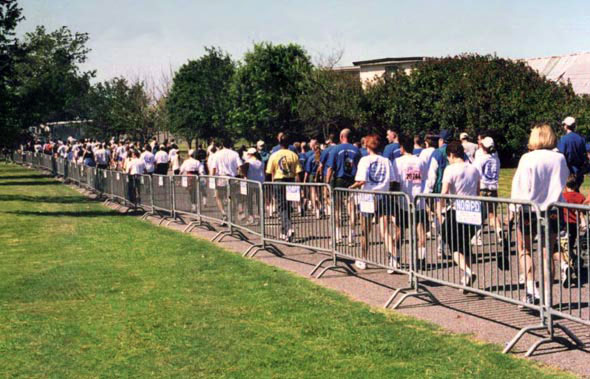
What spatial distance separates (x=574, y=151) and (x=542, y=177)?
590cm

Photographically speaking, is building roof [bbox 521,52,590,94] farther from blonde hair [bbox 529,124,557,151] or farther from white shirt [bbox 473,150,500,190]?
blonde hair [bbox 529,124,557,151]

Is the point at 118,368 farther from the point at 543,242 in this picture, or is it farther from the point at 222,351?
the point at 543,242

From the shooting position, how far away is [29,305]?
388 inches

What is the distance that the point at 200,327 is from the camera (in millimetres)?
8414

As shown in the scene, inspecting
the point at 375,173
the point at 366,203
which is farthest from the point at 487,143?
the point at 366,203

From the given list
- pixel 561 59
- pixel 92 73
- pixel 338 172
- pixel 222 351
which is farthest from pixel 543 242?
pixel 561 59

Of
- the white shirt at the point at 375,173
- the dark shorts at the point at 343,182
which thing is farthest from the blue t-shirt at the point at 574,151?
the white shirt at the point at 375,173

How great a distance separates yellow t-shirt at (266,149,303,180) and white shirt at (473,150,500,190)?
11.3 ft

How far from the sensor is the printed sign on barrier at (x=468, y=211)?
8609 mm

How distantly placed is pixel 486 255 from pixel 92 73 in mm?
32551

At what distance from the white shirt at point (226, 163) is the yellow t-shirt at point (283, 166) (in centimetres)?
314

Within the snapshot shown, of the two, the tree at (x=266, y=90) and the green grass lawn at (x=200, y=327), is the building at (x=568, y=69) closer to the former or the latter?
the tree at (x=266, y=90)

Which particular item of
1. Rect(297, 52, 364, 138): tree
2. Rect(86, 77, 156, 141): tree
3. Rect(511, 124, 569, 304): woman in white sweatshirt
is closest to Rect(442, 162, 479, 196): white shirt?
Rect(511, 124, 569, 304): woman in white sweatshirt

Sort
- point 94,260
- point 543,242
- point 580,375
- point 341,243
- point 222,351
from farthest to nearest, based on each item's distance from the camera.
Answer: point 94,260, point 341,243, point 543,242, point 222,351, point 580,375
